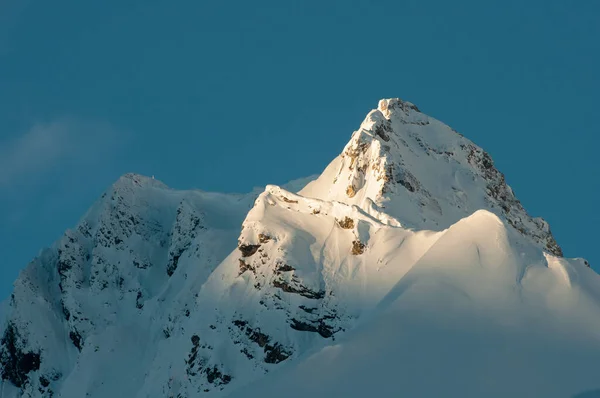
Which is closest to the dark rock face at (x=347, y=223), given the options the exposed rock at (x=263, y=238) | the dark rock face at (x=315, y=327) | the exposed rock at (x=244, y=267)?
the exposed rock at (x=263, y=238)

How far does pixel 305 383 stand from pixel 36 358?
48.6m

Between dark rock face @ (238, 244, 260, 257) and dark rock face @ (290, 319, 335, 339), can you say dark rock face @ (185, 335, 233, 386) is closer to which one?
dark rock face @ (290, 319, 335, 339)

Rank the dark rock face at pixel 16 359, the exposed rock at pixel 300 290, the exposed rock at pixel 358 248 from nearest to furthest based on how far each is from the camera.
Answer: the exposed rock at pixel 300 290 → the exposed rock at pixel 358 248 → the dark rock face at pixel 16 359

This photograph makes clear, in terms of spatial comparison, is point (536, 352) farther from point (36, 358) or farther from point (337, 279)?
point (36, 358)

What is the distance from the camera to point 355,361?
4513 inches

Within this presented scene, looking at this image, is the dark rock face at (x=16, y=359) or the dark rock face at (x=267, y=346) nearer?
the dark rock face at (x=267, y=346)

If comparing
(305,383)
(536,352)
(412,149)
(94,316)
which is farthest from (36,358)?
(536,352)

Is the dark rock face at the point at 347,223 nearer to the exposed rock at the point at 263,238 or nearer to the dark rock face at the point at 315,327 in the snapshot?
the exposed rock at the point at 263,238

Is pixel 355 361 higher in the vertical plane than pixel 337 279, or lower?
lower

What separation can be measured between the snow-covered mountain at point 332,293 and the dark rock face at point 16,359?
0.64ft

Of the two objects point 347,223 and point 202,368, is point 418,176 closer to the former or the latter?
point 347,223

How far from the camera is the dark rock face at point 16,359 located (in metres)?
157

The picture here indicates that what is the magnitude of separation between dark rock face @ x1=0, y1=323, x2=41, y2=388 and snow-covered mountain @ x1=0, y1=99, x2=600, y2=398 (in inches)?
Result: 7.6

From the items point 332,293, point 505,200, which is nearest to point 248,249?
point 332,293
